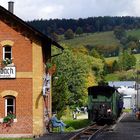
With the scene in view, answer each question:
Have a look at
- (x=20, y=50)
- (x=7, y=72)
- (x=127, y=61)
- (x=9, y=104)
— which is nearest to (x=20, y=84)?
(x=7, y=72)

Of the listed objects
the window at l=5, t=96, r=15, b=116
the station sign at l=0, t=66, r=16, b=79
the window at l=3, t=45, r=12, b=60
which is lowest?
the window at l=5, t=96, r=15, b=116

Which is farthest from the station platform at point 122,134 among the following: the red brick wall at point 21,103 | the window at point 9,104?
the window at point 9,104

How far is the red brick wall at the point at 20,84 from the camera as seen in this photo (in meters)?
30.1

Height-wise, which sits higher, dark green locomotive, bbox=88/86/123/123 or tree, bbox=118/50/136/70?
tree, bbox=118/50/136/70

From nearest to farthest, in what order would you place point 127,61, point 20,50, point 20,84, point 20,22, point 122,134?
1. point 122,134
2. point 20,22
3. point 20,84
4. point 20,50
5. point 127,61

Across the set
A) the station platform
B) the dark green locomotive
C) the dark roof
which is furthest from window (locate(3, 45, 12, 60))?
the dark green locomotive

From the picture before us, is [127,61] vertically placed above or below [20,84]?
above

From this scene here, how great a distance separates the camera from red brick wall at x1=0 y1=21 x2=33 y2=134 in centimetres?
3012

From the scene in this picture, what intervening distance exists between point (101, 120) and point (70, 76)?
129ft

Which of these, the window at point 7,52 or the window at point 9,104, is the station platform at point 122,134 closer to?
the window at point 9,104

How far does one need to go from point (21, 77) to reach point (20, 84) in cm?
41

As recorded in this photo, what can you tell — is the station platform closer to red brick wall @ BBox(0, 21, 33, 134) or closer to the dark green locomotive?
red brick wall @ BBox(0, 21, 33, 134)

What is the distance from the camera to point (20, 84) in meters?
30.4

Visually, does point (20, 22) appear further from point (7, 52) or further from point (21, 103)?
point (21, 103)
